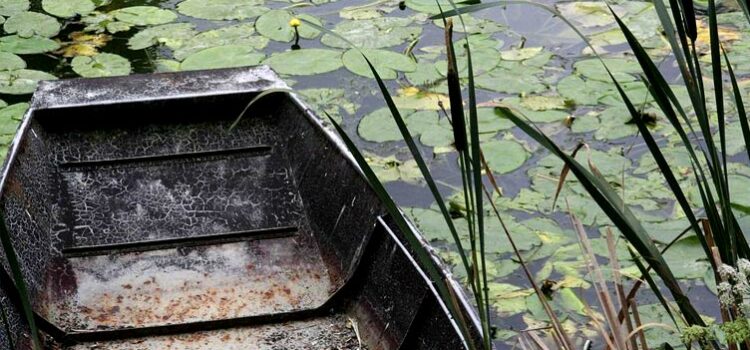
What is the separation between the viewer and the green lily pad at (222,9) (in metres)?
4.96

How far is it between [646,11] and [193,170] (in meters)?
2.45

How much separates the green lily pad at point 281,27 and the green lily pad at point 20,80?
0.92 metres

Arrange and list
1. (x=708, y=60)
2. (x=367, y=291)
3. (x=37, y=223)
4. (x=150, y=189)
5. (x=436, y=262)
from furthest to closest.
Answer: (x=708, y=60)
(x=150, y=189)
(x=37, y=223)
(x=367, y=291)
(x=436, y=262)

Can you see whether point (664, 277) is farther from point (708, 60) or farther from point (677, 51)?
point (708, 60)

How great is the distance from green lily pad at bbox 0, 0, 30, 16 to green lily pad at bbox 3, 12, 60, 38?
4cm

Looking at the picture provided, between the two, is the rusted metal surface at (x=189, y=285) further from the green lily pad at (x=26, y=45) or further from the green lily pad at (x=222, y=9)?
the green lily pad at (x=222, y=9)

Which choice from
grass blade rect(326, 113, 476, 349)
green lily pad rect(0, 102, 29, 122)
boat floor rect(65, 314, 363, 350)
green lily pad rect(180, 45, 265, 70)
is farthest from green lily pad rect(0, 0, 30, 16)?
grass blade rect(326, 113, 476, 349)

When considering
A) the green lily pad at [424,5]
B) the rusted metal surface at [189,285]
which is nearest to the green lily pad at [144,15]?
the green lily pad at [424,5]

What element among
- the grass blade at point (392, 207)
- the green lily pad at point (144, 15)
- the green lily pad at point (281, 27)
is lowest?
the green lily pad at point (144, 15)

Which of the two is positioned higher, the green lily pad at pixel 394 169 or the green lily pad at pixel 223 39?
the green lily pad at pixel 394 169

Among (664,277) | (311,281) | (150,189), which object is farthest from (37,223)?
(664,277)

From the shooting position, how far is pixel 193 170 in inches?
124

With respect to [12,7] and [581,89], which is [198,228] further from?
[12,7]

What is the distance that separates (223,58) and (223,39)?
0.33 meters
